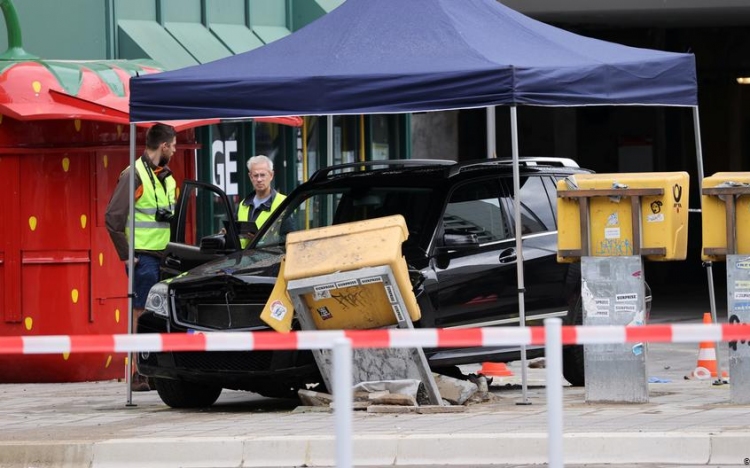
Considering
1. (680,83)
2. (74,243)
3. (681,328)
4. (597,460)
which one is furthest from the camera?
(74,243)

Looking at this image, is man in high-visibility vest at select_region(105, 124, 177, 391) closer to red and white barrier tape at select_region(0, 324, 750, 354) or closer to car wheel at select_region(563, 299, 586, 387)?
car wheel at select_region(563, 299, 586, 387)

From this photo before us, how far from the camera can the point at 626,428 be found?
9336 millimetres

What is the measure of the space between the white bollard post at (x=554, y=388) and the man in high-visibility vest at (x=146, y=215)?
250 inches

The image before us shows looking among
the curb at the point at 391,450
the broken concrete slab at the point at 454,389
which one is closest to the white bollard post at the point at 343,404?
the curb at the point at 391,450

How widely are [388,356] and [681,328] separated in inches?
146

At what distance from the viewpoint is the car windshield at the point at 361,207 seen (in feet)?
38.7

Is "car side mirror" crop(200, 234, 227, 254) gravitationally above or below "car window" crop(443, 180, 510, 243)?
below

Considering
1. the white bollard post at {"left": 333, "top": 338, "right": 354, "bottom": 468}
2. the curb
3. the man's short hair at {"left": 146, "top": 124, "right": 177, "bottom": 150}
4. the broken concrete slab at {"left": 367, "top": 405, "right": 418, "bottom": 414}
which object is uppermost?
the man's short hair at {"left": 146, "top": 124, "right": 177, "bottom": 150}

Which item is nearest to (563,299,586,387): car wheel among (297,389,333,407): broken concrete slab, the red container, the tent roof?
the tent roof

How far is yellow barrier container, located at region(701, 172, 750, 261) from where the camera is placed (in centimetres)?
1086

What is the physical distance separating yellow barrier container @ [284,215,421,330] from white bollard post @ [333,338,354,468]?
11.9 ft

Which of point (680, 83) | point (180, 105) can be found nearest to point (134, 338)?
point (180, 105)

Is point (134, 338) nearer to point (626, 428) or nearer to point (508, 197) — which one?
point (626, 428)

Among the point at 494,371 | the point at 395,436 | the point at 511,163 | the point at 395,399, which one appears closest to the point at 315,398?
the point at 395,399
